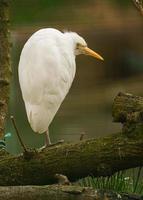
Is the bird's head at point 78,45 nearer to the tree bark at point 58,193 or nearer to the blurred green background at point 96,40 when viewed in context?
the tree bark at point 58,193

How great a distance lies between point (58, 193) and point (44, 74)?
51 cm

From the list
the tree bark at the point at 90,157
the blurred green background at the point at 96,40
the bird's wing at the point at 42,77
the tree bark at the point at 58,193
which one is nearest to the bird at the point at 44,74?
the bird's wing at the point at 42,77

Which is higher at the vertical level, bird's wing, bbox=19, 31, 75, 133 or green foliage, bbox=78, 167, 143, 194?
bird's wing, bbox=19, 31, 75, 133

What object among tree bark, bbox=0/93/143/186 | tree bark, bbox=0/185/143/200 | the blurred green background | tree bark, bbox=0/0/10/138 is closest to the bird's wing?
tree bark, bbox=0/0/10/138

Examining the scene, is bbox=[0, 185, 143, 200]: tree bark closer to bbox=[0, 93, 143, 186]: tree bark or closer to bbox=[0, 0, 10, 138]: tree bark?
bbox=[0, 93, 143, 186]: tree bark

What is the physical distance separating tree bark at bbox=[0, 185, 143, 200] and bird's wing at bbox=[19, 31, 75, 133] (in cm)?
46

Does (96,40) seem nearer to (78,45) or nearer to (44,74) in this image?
(78,45)

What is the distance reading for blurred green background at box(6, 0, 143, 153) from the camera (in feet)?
25.5

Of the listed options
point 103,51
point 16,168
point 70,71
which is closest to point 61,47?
point 70,71

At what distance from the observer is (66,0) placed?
10.1 metres

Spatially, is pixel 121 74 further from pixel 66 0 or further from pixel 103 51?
pixel 66 0

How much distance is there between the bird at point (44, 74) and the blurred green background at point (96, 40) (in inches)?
182

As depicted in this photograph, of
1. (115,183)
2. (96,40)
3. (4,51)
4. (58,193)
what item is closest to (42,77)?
(4,51)

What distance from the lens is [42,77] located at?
7.18 feet
